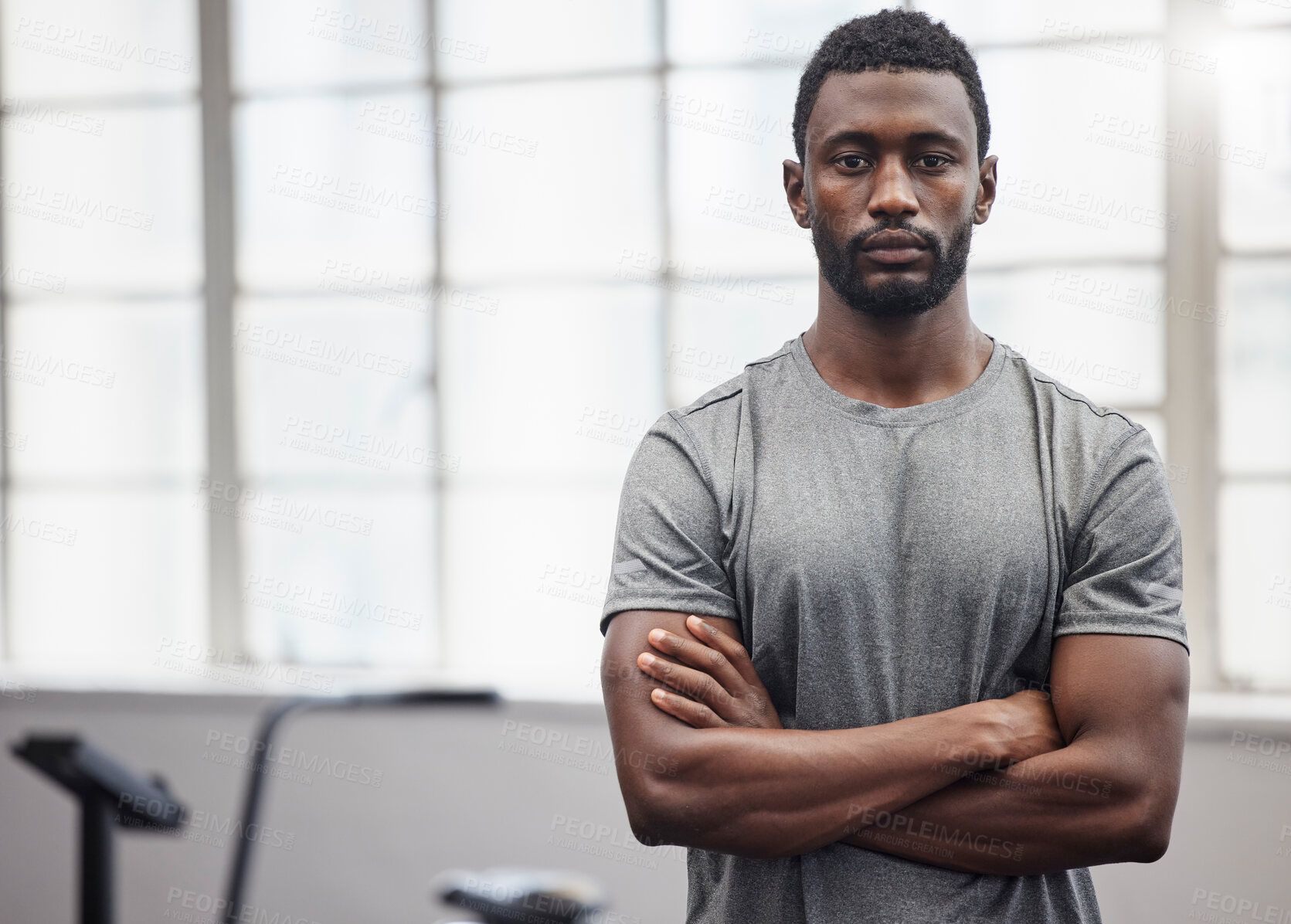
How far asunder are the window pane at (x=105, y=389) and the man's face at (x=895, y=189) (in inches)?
86.9

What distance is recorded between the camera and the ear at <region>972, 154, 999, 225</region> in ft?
3.70

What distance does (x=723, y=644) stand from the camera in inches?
41.2

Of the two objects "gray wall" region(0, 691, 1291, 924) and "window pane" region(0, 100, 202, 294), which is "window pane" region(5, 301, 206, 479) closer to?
Result: "window pane" region(0, 100, 202, 294)

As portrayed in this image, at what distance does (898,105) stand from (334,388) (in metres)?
1.93

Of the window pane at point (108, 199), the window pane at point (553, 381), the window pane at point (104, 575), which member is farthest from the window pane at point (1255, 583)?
the window pane at point (108, 199)

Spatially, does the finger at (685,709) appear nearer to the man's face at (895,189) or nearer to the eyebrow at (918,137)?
the man's face at (895,189)

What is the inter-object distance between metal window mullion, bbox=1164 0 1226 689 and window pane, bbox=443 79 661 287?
1.17 meters

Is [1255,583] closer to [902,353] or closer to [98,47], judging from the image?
[902,353]

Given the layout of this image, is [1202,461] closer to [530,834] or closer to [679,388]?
[679,388]

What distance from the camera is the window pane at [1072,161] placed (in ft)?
7.39

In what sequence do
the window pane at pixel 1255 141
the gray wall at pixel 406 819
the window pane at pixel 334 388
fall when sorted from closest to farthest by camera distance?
the gray wall at pixel 406 819 → the window pane at pixel 1255 141 → the window pane at pixel 334 388

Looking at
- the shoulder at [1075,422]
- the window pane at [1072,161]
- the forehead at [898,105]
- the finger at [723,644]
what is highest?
the window pane at [1072,161]

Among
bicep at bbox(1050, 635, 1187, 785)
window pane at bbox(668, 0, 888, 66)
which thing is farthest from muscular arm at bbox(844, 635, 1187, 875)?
window pane at bbox(668, 0, 888, 66)

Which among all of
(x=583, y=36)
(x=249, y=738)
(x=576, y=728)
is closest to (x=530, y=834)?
(x=576, y=728)
